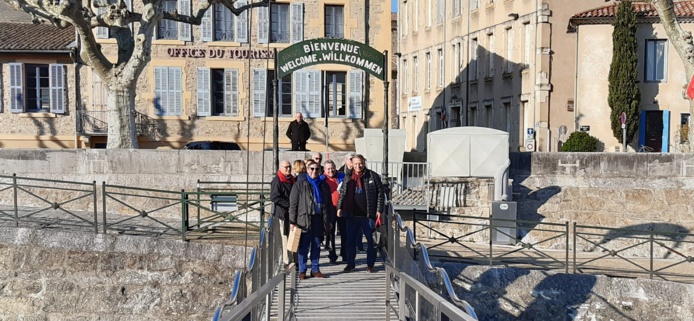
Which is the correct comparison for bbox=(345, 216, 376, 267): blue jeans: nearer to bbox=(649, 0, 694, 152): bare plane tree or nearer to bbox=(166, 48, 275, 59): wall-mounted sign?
bbox=(649, 0, 694, 152): bare plane tree

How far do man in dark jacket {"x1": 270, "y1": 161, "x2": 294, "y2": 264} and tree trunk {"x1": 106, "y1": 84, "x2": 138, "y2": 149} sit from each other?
415 inches

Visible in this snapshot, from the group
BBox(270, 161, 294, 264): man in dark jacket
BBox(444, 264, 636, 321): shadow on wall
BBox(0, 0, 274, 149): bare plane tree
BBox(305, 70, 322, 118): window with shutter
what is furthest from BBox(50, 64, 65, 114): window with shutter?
BBox(270, 161, 294, 264): man in dark jacket

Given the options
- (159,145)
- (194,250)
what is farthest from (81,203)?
(159,145)

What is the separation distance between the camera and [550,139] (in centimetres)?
2944

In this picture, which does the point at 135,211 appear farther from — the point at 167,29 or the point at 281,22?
the point at 281,22

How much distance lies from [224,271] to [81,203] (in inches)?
225

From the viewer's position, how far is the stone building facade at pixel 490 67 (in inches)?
1161

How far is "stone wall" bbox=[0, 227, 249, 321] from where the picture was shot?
15.1 m

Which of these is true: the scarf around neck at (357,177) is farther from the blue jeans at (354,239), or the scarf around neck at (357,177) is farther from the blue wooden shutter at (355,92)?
the blue wooden shutter at (355,92)

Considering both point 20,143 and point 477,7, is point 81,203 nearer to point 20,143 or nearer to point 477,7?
point 20,143

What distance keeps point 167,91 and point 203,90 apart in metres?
1.27

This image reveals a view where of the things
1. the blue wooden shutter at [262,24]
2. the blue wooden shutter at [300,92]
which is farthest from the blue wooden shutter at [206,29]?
the blue wooden shutter at [300,92]

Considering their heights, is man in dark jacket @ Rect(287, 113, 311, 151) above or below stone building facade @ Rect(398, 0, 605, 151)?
below

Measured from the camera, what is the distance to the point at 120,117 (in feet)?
70.7
